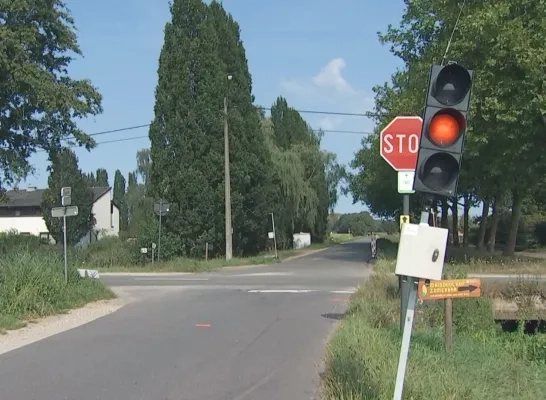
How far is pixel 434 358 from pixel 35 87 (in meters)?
12.6

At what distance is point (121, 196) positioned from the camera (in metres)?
99.1

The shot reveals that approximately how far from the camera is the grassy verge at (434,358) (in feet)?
20.0

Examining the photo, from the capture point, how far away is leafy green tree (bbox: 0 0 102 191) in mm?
15742

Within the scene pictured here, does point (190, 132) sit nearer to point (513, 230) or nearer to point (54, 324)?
point (513, 230)

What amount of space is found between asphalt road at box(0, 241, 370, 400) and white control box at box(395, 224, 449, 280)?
2.48 metres

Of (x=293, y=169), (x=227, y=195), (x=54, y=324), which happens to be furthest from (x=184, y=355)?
(x=293, y=169)

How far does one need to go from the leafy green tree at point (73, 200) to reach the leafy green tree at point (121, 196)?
99.1 feet

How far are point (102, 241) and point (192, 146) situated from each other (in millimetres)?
8357

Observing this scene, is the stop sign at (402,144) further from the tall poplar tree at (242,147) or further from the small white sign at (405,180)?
the tall poplar tree at (242,147)

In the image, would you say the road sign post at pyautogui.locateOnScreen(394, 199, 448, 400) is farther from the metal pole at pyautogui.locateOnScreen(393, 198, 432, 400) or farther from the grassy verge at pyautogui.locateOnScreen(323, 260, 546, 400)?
the grassy verge at pyautogui.locateOnScreen(323, 260, 546, 400)

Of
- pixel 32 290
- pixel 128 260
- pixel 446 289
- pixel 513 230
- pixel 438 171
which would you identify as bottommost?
pixel 128 260

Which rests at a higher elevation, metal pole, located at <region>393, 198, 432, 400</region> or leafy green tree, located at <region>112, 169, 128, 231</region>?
leafy green tree, located at <region>112, 169, 128, 231</region>

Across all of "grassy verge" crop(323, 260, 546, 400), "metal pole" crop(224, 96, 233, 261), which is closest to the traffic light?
"grassy verge" crop(323, 260, 546, 400)

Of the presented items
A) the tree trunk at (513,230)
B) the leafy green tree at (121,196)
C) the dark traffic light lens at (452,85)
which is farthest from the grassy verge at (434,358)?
the leafy green tree at (121,196)
